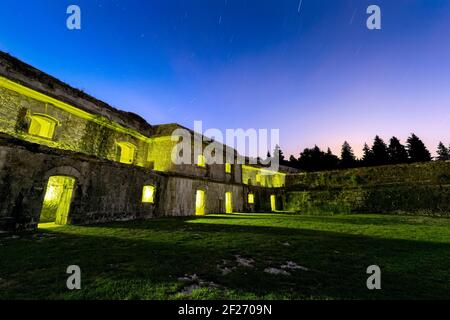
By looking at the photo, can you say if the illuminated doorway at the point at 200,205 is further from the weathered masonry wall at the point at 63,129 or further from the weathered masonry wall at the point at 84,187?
the weathered masonry wall at the point at 63,129

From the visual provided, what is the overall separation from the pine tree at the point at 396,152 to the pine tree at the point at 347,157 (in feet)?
23.9

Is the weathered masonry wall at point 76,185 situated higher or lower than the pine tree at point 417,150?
lower

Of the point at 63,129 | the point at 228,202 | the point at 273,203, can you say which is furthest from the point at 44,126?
the point at 273,203

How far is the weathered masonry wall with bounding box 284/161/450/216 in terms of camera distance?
696 inches

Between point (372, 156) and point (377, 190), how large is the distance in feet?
99.3

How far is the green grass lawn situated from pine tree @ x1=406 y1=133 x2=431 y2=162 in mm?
44620

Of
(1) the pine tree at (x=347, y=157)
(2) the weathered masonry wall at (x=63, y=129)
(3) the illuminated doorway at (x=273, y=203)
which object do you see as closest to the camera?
(2) the weathered masonry wall at (x=63, y=129)

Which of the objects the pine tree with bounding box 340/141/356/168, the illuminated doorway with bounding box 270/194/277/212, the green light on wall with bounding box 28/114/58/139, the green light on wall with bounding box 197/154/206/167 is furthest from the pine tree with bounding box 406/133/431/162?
the green light on wall with bounding box 28/114/58/139

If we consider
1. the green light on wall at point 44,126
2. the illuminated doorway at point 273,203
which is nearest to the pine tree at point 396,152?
the illuminated doorway at point 273,203

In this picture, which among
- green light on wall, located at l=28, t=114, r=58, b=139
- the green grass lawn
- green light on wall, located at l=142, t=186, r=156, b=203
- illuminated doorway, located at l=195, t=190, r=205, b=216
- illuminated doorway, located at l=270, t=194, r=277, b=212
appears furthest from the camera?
illuminated doorway, located at l=270, t=194, r=277, b=212

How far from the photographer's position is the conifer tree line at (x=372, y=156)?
40.6 meters

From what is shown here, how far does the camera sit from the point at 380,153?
1725 inches

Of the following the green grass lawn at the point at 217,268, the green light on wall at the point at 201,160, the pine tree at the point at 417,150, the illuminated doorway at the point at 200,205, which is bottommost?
the green grass lawn at the point at 217,268

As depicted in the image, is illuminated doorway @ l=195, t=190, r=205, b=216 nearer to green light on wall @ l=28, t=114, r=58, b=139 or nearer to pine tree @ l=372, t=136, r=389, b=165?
green light on wall @ l=28, t=114, r=58, b=139
